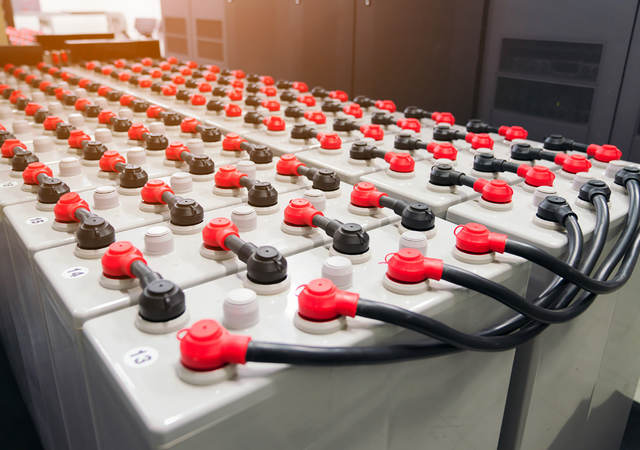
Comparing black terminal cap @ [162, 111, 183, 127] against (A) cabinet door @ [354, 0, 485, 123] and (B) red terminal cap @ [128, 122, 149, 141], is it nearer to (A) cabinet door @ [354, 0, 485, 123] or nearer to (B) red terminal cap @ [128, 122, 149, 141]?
(B) red terminal cap @ [128, 122, 149, 141]

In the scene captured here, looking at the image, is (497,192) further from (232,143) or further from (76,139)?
(76,139)

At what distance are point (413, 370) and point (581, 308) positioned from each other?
29 cm

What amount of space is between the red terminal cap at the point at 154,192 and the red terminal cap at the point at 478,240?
588 millimetres

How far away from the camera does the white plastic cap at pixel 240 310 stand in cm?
65

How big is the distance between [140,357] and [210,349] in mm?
103

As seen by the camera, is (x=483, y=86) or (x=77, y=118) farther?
(x=483, y=86)

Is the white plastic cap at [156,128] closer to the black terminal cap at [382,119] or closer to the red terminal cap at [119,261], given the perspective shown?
the black terminal cap at [382,119]

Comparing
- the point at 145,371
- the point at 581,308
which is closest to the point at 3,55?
the point at 145,371

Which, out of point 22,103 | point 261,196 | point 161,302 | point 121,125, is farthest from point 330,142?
point 22,103

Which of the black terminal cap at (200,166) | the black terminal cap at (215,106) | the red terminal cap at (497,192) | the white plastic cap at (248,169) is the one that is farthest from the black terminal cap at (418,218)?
the black terminal cap at (215,106)

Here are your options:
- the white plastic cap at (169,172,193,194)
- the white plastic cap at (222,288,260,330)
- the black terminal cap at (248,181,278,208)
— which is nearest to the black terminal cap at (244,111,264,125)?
the white plastic cap at (169,172,193,194)

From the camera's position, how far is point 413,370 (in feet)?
2.51

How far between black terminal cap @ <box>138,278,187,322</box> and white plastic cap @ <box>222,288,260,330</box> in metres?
0.06

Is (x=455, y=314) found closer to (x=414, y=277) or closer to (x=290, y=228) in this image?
(x=414, y=277)
